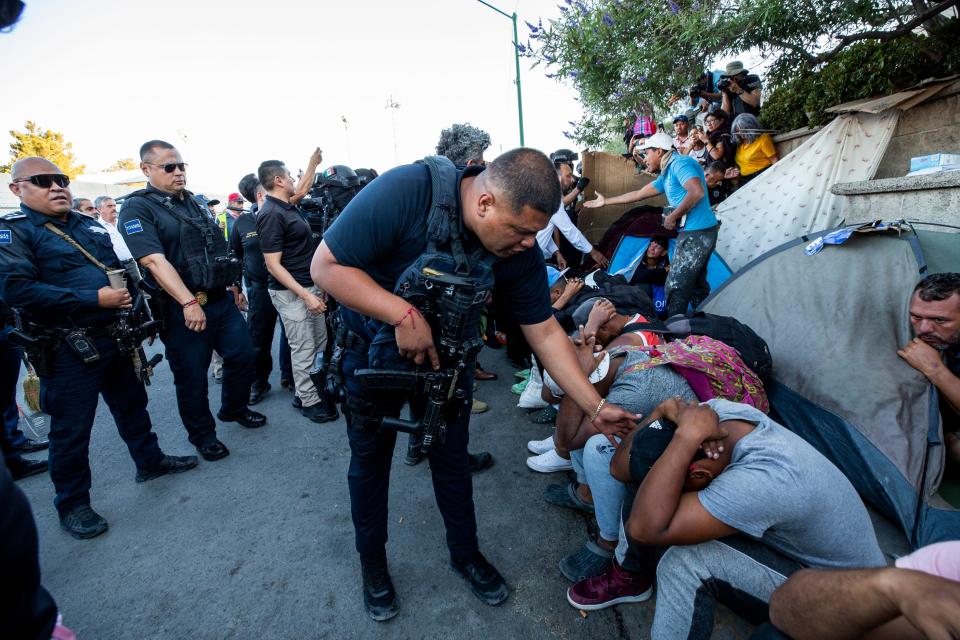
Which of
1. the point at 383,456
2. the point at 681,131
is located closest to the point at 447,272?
the point at 383,456

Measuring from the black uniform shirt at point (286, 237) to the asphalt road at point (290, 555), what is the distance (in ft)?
4.34

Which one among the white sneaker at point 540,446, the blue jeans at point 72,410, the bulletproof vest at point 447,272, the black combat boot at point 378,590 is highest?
the bulletproof vest at point 447,272

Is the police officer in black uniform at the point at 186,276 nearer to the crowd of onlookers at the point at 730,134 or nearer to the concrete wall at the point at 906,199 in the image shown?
the crowd of onlookers at the point at 730,134

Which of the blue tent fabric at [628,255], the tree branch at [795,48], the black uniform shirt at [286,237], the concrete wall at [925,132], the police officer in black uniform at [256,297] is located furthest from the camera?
the blue tent fabric at [628,255]

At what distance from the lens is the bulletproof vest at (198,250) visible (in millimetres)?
2850

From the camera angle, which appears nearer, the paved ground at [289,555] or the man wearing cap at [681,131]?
the paved ground at [289,555]

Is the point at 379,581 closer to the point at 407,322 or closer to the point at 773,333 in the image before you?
the point at 407,322

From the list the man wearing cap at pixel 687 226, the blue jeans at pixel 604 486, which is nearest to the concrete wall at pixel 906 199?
the man wearing cap at pixel 687 226

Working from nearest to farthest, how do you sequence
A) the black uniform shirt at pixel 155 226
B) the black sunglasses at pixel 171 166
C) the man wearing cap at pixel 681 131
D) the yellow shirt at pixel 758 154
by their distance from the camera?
the black uniform shirt at pixel 155 226 < the black sunglasses at pixel 171 166 < the yellow shirt at pixel 758 154 < the man wearing cap at pixel 681 131

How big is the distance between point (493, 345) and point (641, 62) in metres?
2.99

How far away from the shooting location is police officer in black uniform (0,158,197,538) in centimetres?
230

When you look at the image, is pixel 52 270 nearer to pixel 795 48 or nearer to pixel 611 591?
pixel 611 591

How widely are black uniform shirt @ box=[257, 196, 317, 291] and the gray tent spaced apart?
3220mm

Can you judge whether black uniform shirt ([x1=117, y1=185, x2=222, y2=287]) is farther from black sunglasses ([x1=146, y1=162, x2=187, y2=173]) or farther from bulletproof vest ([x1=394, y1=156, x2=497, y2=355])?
bulletproof vest ([x1=394, y1=156, x2=497, y2=355])
